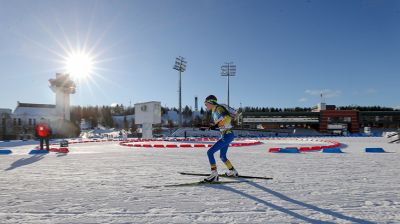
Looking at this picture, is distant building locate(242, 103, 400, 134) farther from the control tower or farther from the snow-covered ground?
the snow-covered ground

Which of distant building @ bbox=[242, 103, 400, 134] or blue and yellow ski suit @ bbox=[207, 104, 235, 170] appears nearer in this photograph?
blue and yellow ski suit @ bbox=[207, 104, 235, 170]

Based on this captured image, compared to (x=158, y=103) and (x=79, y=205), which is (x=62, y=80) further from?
(x=79, y=205)

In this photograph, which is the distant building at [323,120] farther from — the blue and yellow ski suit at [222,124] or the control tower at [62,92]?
the blue and yellow ski suit at [222,124]

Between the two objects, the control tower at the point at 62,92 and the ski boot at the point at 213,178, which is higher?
the control tower at the point at 62,92

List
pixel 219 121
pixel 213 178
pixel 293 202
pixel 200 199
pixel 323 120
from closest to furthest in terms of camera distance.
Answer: pixel 293 202
pixel 200 199
pixel 213 178
pixel 219 121
pixel 323 120

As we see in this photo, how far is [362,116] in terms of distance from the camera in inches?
3228

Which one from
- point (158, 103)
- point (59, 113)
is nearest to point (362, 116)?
point (158, 103)

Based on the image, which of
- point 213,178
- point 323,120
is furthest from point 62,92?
point 323,120

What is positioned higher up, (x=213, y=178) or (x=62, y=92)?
(x=62, y=92)

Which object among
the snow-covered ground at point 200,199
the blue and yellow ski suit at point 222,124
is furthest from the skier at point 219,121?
the snow-covered ground at point 200,199

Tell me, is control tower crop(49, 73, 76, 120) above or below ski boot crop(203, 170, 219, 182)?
above

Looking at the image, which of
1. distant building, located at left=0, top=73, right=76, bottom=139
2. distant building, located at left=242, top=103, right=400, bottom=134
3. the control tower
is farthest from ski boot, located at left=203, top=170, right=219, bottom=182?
distant building, located at left=242, top=103, right=400, bottom=134

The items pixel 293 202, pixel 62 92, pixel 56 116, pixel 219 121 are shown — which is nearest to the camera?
pixel 293 202

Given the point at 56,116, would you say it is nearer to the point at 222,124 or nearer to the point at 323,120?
the point at 222,124
